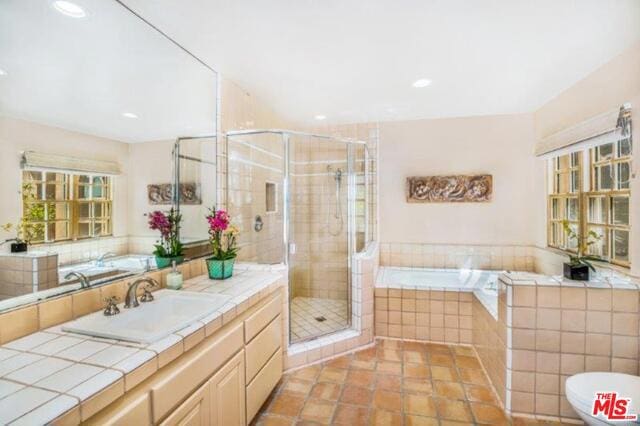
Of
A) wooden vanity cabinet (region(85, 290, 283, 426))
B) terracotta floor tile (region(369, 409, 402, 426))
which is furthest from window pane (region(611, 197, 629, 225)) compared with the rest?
wooden vanity cabinet (region(85, 290, 283, 426))

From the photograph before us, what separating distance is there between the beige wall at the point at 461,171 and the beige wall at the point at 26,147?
2957 millimetres

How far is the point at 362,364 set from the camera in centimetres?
248

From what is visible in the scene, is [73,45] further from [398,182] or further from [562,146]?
[562,146]

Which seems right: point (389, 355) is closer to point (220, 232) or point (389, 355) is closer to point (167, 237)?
point (220, 232)

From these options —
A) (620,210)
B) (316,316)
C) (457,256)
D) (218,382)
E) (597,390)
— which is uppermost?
(620,210)

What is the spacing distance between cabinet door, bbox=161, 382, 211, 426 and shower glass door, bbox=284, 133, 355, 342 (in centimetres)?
188

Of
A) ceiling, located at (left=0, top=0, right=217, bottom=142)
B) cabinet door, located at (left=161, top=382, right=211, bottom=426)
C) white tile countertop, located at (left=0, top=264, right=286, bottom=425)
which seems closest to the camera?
white tile countertop, located at (left=0, top=264, right=286, bottom=425)

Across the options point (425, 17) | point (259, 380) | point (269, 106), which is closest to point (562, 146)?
point (425, 17)

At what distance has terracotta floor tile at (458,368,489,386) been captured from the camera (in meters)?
2.24

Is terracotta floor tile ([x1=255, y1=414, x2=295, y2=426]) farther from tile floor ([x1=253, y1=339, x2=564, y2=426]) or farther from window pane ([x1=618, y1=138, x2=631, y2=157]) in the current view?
window pane ([x1=618, y1=138, x2=631, y2=157])

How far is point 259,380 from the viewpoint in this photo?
1802 millimetres

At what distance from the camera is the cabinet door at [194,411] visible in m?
1.11

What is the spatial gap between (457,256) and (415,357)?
4.87 ft

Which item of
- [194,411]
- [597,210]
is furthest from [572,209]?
[194,411]
